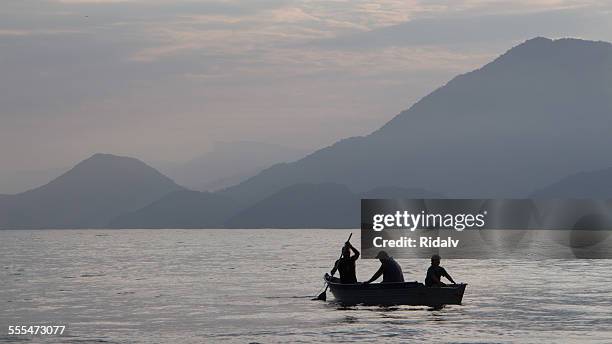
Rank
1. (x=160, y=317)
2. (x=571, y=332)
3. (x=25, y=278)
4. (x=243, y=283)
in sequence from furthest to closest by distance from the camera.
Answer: (x=25, y=278) → (x=243, y=283) → (x=160, y=317) → (x=571, y=332)

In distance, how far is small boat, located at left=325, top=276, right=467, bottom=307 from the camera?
52.2 m

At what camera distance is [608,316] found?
51.8m

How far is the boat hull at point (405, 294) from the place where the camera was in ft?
171

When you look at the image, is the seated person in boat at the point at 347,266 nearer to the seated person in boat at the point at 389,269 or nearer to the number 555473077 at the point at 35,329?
the seated person in boat at the point at 389,269

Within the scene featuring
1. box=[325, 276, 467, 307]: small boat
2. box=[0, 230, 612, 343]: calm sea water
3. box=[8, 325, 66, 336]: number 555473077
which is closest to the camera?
box=[0, 230, 612, 343]: calm sea water

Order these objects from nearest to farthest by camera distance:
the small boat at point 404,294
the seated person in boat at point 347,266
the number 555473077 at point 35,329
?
the number 555473077 at point 35,329
the small boat at point 404,294
the seated person in boat at point 347,266

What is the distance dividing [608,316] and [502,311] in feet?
17.1

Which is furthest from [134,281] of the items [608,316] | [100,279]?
[608,316]

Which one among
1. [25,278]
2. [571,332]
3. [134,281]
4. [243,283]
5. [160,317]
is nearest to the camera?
[571,332]

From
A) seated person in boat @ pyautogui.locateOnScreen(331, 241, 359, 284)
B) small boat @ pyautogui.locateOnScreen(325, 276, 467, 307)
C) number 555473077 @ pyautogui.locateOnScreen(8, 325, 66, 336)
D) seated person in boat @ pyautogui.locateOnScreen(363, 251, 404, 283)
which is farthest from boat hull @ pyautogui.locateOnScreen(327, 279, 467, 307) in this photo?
number 555473077 @ pyautogui.locateOnScreen(8, 325, 66, 336)

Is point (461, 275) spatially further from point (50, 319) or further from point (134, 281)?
point (50, 319)

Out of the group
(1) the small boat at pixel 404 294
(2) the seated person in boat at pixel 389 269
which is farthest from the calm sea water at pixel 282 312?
(2) the seated person in boat at pixel 389 269

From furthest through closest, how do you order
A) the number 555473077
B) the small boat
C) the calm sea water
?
1. the small boat
2. the number 555473077
3. the calm sea water

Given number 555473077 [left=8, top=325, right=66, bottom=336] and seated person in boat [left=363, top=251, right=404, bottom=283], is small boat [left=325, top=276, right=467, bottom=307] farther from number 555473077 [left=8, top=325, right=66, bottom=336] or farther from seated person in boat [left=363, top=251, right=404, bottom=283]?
number 555473077 [left=8, top=325, right=66, bottom=336]
